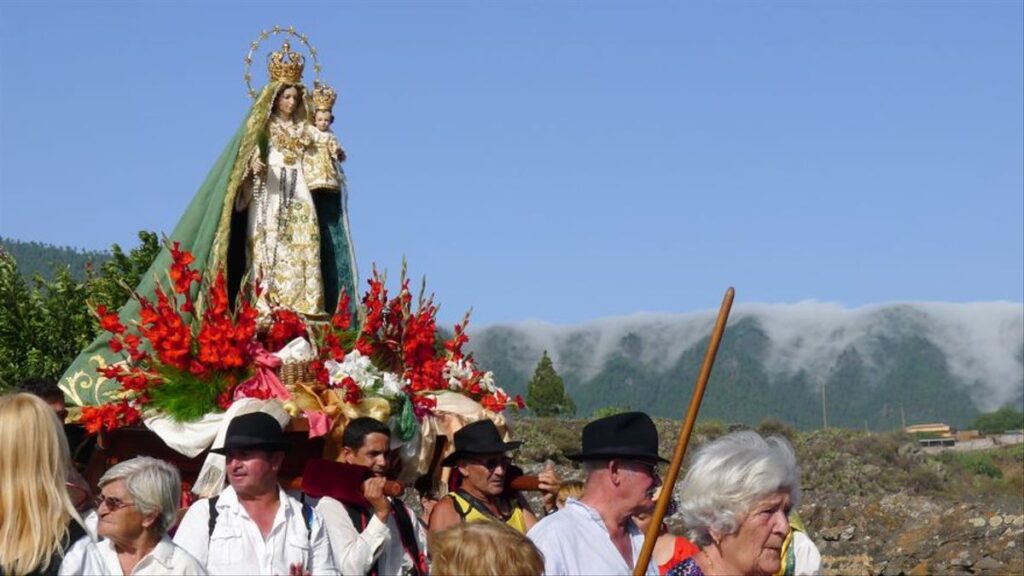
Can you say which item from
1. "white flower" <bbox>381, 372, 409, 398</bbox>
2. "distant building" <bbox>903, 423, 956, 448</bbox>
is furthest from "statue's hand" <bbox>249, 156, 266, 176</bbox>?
"distant building" <bbox>903, 423, 956, 448</bbox>

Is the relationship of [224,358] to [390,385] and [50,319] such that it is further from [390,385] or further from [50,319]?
[50,319]

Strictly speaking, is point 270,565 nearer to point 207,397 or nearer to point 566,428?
point 207,397

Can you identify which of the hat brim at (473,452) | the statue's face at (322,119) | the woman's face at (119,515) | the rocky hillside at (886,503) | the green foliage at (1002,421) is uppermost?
the statue's face at (322,119)

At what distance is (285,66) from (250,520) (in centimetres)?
491

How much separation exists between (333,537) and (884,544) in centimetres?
1636

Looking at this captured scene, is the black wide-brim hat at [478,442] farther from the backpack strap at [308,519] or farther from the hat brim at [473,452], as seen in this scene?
the backpack strap at [308,519]

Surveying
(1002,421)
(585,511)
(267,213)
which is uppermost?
(267,213)

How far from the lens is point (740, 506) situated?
5371 millimetres

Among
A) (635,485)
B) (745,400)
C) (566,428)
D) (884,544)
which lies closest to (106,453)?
(635,485)

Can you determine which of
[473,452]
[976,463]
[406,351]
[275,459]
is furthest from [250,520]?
[976,463]

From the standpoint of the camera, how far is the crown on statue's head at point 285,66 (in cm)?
1117

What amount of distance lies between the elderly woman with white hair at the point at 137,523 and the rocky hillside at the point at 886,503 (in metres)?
6.68

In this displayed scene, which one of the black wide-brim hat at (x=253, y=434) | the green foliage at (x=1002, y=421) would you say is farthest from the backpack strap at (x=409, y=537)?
the green foliage at (x=1002, y=421)

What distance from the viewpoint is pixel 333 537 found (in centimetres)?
770
